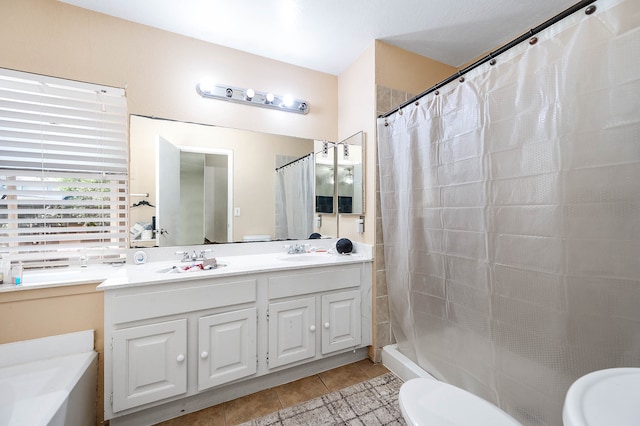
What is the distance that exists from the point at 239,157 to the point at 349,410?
190 centimetres

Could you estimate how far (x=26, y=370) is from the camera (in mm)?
1224

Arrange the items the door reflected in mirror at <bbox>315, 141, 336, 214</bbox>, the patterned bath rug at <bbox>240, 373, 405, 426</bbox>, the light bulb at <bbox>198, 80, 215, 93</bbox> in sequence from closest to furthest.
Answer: the patterned bath rug at <bbox>240, 373, 405, 426</bbox> → the light bulb at <bbox>198, 80, 215, 93</bbox> → the door reflected in mirror at <bbox>315, 141, 336, 214</bbox>

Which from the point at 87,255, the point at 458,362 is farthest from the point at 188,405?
the point at 458,362

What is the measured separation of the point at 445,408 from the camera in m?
0.96

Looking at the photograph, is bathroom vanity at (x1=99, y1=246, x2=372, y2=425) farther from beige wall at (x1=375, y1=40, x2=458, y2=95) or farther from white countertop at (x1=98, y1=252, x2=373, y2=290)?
beige wall at (x1=375, y1=40, x2=458, y2=95)

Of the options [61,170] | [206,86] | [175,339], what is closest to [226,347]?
[175,339]

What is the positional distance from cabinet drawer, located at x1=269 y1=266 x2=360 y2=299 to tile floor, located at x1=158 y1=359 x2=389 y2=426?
2.03 feet

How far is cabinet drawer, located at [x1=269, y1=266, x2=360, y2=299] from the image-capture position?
166cm

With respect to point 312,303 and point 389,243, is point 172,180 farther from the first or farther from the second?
point 389,243

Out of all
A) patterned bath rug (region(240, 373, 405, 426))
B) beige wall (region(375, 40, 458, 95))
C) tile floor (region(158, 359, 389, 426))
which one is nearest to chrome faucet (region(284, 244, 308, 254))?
tile floor (region(158, 359, 389, 426))

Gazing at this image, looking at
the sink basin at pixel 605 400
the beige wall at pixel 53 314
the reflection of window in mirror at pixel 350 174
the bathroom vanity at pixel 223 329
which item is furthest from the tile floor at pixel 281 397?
the sink basin at pixel 605 400

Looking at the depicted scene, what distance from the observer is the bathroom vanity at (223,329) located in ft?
4.29

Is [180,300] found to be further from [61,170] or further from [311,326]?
[61,170]

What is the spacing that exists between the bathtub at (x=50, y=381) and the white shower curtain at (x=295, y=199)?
1.38m
